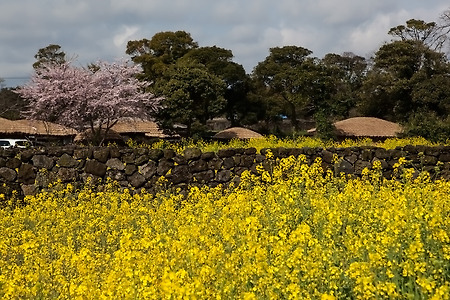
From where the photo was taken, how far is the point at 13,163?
11766 mm

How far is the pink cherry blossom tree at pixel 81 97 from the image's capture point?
78.2 ft

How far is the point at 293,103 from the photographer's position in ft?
140

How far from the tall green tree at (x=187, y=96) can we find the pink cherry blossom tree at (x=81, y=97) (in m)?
3.73

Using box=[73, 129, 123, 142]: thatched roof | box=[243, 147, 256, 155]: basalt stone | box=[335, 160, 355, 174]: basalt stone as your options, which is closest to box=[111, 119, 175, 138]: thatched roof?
box=[73, 129, 123, 142]: thatched roof

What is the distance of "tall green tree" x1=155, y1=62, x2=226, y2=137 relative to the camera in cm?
2991

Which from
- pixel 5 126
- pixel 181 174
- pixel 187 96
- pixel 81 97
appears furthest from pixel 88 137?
pixel 181 174

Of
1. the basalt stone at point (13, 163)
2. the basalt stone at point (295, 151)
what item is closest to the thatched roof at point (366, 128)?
the basalt stone at point (295, 151)

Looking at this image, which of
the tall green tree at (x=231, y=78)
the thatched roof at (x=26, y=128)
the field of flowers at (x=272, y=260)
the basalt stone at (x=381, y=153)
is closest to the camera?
the field of flowers at (x=272, y=260)

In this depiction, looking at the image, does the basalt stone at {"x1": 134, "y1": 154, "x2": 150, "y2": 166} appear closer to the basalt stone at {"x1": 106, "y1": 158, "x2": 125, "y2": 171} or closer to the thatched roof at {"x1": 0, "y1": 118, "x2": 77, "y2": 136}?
the basalt stone at {"x1": 106, "y1": 158, "x2": 125, "y2": 171}

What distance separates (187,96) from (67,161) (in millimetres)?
18292

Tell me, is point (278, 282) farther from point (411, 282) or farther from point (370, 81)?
point (370, 81)

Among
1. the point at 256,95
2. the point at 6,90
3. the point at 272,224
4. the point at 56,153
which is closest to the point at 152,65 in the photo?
the point at 256,95

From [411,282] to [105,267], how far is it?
258 centimetres

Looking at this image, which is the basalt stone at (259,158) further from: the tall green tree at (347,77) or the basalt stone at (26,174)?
the tall green tree at (347,77)
